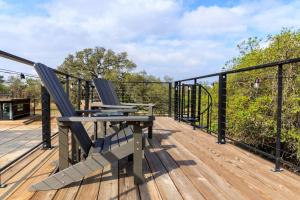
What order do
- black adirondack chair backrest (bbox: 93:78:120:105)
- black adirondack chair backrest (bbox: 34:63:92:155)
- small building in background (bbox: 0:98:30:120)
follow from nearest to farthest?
black adirondack chair backrest (bbox: 34:63:92:155) → black adirondack chair backrest (bbox: 93:78:120:105) → small building in background (bbox: 0:98:30:120)

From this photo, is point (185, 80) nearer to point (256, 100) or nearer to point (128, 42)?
point (256, 100)

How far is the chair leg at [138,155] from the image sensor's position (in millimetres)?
2164

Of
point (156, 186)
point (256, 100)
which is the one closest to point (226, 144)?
point (156, 186)

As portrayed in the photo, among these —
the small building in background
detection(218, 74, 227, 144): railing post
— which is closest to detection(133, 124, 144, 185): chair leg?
detection(218, 74, 227, 144): railing post

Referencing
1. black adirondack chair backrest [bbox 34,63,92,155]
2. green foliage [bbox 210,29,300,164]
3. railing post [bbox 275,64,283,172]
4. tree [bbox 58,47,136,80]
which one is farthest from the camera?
tree [bbox 58,47,136,80]

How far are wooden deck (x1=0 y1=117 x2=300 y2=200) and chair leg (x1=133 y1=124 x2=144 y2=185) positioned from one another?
7 cm

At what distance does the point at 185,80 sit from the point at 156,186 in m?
4.06

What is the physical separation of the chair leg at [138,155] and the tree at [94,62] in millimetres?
20545

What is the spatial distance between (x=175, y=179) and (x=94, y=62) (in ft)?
71.2

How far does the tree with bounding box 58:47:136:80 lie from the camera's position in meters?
22.8

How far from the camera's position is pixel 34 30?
1753 cm

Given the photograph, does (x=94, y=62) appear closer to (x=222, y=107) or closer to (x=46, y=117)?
(x=222, y=107)

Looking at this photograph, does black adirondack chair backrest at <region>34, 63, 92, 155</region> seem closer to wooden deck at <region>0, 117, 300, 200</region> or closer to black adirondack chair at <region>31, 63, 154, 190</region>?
black adirondack chair at <region>31, 63, 154, 190</region>

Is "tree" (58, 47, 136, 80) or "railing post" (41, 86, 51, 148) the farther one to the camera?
"tree" (58, 47, 136, 80)
